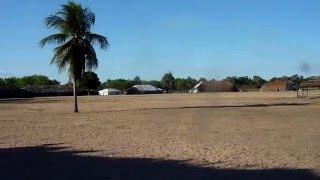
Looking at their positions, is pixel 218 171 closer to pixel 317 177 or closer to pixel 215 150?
pixel 317 177

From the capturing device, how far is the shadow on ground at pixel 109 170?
10383 millimetres

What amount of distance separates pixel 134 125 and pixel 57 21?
14638mm

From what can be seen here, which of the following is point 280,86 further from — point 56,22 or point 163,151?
point 163,151

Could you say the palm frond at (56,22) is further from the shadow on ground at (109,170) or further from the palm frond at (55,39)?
the shadow on ground at (109,170)

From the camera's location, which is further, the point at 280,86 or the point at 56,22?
the point at 280,86

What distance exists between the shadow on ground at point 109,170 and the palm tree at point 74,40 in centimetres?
2260

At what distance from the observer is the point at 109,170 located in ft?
36.5

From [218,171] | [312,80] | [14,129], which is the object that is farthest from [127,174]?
[312,80]

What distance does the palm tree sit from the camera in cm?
3550

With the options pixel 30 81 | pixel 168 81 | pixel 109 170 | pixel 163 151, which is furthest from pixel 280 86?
pixel 109 170

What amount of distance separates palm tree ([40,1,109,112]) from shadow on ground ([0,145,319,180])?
2260cm

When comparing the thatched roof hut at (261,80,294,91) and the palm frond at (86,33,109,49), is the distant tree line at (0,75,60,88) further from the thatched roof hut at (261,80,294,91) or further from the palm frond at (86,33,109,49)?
the palm frond at (86,33,109,49)

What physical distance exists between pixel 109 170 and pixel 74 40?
25588mm

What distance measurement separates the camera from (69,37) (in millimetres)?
36000
